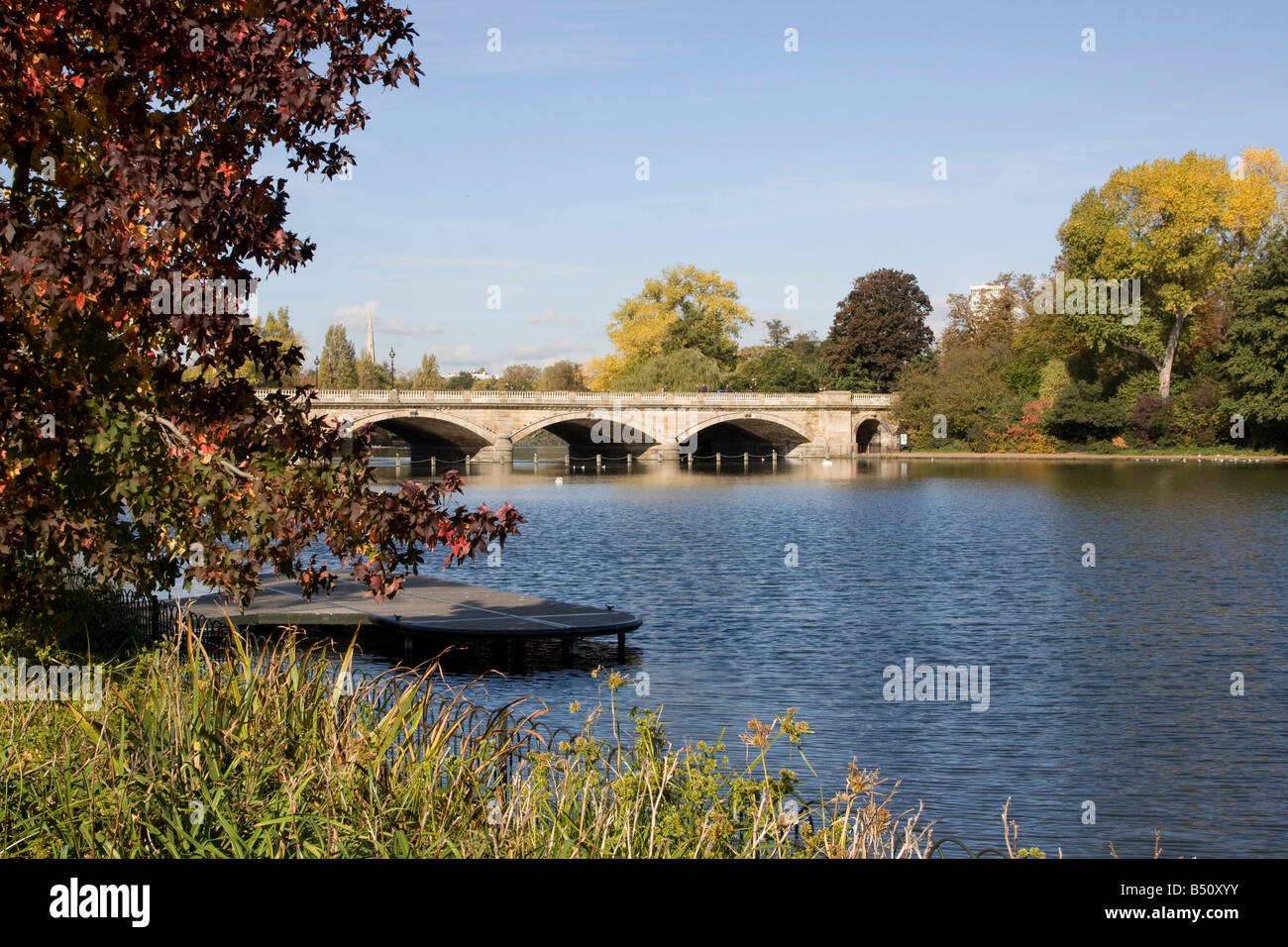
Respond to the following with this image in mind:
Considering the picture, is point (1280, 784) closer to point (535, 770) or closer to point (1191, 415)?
point (535, 770)

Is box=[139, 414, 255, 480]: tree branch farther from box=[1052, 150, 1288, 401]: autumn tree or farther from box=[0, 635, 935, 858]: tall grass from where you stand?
box=[1052, 150, 1288, 401]: autumn tree

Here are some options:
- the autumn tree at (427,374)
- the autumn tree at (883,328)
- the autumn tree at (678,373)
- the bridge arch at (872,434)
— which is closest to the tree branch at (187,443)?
the bridge arch at (872,434)

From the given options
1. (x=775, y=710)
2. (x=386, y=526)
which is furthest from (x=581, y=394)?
(x=386, y=526)

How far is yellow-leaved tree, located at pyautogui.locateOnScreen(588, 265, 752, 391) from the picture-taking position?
10319 cm

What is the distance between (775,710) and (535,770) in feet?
28.4

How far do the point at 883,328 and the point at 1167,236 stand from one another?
105 ft

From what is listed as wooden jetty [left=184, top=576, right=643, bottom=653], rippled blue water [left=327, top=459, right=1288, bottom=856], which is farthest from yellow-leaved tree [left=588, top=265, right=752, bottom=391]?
wooden jetty [left=184, top=576, right=643, bottom=653]

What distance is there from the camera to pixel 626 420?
3398 inches

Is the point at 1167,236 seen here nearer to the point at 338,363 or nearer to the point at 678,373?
the point at 678,373

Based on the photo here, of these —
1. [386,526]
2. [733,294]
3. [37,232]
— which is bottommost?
[386,526]

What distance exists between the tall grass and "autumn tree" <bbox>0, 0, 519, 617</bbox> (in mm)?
972

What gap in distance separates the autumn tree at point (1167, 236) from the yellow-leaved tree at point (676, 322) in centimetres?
3411

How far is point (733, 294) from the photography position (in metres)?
107
